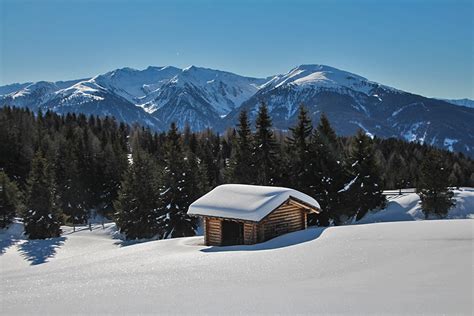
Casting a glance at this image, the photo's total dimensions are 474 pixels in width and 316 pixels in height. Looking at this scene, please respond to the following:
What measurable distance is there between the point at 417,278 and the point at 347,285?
1.72 m

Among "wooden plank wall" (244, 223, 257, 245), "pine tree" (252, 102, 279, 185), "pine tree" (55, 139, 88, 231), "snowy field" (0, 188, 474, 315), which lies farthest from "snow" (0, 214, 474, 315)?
"pine tree" (55, 139, 88, 231)

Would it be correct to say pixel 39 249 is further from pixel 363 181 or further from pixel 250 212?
pixel 363 181

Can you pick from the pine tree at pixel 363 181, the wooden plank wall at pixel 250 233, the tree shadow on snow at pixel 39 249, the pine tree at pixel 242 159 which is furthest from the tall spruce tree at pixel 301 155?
the tree shadow on snow at pixel 39 249

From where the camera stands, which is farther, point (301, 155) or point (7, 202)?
point (7, 202)

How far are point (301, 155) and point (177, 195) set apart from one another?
11.9 metres

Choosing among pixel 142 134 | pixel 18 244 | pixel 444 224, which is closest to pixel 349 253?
pixel 444 224

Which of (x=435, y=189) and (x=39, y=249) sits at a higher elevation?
(x=435, y=189)

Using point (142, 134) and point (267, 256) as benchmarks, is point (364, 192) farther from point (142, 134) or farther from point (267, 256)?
point (142, 134)

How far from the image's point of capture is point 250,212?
20875 mm

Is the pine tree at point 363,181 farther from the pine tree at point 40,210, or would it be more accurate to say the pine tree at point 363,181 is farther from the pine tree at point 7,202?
the pine tree at point 7,202

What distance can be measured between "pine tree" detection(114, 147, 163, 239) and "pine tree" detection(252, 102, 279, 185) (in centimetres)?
978

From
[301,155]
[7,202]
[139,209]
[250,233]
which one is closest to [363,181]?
[301,155]

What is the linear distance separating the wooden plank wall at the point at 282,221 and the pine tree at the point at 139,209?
1737cm

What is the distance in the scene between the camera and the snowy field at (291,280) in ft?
28.0
